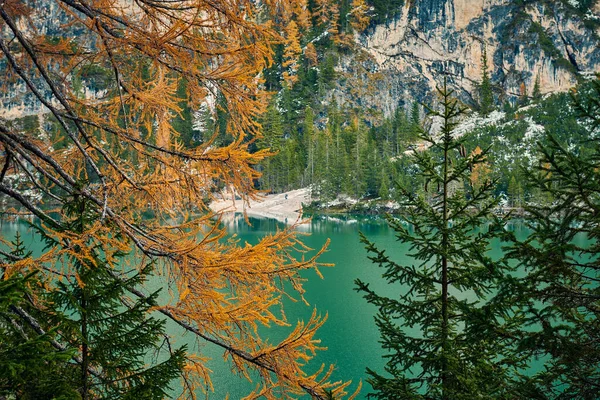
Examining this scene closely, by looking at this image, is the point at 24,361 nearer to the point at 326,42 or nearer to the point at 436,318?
the point at 436,318

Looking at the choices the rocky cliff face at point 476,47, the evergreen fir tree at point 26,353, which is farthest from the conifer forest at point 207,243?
the rocky cliff face at point 476,47

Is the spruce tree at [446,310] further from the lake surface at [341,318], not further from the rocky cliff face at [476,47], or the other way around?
the rocky cliff face at [476,47]

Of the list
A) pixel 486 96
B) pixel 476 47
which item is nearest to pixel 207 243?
pixel 486 96

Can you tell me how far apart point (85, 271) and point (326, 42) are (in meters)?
97.5

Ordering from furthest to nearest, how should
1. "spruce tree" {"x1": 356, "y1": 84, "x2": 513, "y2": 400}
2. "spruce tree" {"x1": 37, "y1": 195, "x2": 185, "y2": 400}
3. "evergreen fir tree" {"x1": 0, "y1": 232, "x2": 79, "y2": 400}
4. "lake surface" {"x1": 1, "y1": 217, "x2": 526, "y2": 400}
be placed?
"lake surface" {"x1": 1, "y1": 217, "x2": 526, "y2": 400} < "spruce tree" {"x1": 356, "y1": 84, "x2": 513, "y2": 400} < "spruce tree" {"x1": 37, "y1": 195, "x2": 185, "y2": 400} < "evergreen fir tree" {"x1": 0, "y1": 232, "x2": 79, "y2": 400}

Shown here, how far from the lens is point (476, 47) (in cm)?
9775

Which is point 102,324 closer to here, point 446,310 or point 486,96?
point 446,310

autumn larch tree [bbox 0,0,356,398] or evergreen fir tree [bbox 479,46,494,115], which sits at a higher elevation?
autumn larch tree [bbox 0,0,356,398]

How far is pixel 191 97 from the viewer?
396 centimetres

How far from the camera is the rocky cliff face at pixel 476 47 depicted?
94.8 metres

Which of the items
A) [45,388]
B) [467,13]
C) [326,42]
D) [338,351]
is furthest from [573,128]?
[45,388]

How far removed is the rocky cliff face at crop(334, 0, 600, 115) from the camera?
9475 centimetres

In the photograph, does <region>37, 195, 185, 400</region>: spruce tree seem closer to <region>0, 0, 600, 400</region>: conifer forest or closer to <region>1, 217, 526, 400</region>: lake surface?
<region>0, 0, 600, 400</region>: conifer forest

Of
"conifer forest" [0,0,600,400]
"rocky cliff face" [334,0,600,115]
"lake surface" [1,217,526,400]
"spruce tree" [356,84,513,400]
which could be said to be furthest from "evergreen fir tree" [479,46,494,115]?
"spruce tree" [356,84,513,400]
